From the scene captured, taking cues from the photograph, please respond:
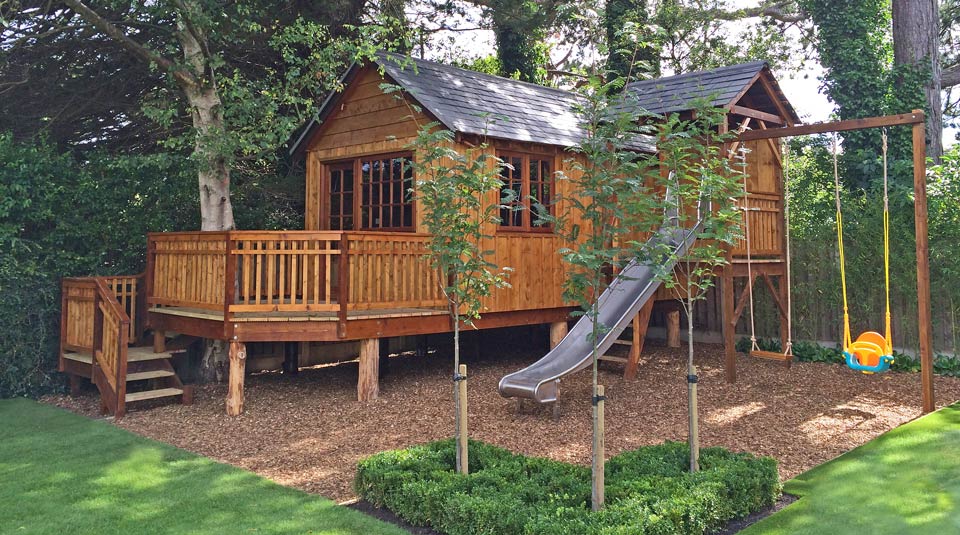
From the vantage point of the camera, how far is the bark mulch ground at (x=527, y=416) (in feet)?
19.9

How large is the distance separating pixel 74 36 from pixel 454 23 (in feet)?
29.0

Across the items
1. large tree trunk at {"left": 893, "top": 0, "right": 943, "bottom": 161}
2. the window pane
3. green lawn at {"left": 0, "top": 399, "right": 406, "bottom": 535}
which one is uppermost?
large tree trunk at {"left": 893, "top": 0, "right": 943, "bottom": 161}

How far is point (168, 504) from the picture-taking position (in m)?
4.77

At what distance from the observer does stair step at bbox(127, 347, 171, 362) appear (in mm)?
8352

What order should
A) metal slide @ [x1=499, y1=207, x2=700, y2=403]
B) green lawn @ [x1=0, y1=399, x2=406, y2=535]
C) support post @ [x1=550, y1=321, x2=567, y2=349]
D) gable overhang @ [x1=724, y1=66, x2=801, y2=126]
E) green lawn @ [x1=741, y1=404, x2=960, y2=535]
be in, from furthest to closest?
support post @ [x1=550, y1=321, x2=567, y2=349], gable overhang @ [x1=724, y1=66, x2=801, y2=126], metal slide @ [x1=499, y1=207, x2=700, y2=403], green lawn @ [x1=0, y1=399, x2=406, y2=535], green lawn @ [x1=741, y1=404, x2=960, y2=535]

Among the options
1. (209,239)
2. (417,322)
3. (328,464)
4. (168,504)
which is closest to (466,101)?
(417,322)

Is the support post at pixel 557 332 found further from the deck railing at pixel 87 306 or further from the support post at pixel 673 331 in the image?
the deck railing at pixel 87 306

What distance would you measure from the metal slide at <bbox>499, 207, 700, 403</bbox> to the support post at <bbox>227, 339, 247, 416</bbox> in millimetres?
3092

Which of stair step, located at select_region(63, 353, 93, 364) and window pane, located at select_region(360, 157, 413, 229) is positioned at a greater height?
window pane, located at select_region(360, 157, 413, 229)

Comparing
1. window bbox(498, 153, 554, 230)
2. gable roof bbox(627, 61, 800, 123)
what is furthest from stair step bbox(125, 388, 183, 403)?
gable roof bbox(627, 61, 800, 123)

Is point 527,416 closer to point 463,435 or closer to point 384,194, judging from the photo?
point 463,435

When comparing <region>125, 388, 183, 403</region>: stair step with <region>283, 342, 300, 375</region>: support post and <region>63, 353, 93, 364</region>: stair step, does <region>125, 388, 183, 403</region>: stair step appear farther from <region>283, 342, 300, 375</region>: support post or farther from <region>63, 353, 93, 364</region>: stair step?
<region>283, 342, 300, 375</region>: support post

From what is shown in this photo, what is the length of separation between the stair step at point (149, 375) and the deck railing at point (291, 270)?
873mm

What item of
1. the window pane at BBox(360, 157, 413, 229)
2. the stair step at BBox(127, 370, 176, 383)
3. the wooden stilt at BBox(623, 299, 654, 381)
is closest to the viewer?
the stair step at BBox(127, 370, 176, 383)
